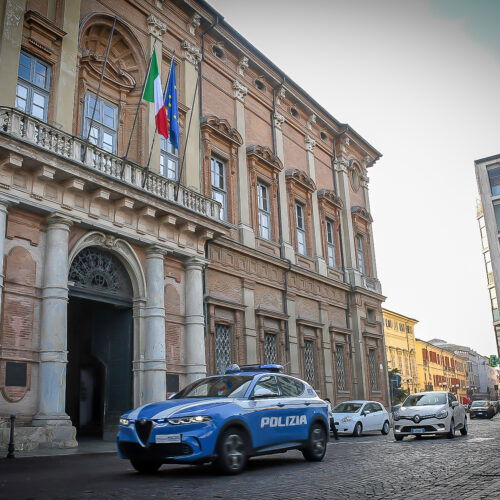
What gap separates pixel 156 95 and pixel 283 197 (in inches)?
420

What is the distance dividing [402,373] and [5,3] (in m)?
64.4

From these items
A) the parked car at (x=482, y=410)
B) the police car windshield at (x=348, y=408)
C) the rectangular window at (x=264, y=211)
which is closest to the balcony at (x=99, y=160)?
the rectangular window at (x=264, y=211)

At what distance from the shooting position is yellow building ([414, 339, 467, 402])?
8125 centimetres

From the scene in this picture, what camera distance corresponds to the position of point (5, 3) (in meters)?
15.5

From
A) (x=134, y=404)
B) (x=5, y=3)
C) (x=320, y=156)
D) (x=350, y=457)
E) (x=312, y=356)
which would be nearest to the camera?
(x=350, y=457)

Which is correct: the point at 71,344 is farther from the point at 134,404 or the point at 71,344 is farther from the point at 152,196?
the point at 152,196

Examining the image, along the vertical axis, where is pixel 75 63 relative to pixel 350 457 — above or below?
above

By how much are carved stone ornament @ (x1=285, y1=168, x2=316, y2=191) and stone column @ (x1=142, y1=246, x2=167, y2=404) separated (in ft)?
37.7

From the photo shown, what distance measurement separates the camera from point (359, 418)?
2267cm

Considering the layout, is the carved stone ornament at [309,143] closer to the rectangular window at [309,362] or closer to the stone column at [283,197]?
the stone column at [283,197]

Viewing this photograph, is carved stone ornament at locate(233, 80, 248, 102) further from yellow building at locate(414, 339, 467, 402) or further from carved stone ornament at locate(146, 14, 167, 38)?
yellow building at locate(414, 339, 467, 402)

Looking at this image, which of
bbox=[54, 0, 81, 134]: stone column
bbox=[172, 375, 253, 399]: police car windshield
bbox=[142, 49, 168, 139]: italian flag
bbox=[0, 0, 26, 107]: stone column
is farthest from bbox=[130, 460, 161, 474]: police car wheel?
bbox=[142, 49, 168, 139]: italian flag

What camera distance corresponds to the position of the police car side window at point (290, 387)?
37.1 feet

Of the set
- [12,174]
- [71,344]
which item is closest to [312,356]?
[71,344]
